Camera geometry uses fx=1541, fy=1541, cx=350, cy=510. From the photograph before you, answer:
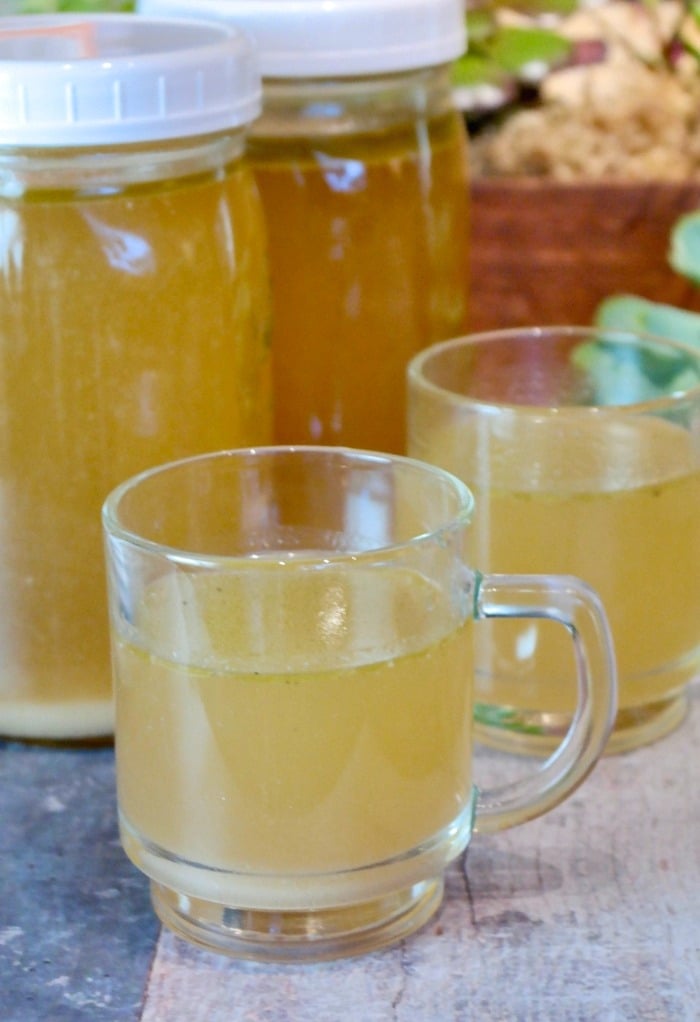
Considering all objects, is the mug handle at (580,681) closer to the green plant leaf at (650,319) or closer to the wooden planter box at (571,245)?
the green plant leaf at (650,319)

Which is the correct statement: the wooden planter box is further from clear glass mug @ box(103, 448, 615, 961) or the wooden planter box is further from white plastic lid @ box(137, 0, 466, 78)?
clear glass mug @ box(103, 448, 615, 961)

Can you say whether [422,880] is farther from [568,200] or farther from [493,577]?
[568,200]

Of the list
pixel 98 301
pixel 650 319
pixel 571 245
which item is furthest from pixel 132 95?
pixel 571 245

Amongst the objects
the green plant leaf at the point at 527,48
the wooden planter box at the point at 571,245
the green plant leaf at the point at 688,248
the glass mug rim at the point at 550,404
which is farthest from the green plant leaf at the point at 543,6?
the glass mug rim at the point at 550,404

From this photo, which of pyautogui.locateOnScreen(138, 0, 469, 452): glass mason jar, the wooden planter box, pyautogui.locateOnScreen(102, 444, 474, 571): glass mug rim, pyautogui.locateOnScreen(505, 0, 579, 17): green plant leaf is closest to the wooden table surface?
pyautogui.locateOnScreen(102, 444, 474, 571): glass mug rim

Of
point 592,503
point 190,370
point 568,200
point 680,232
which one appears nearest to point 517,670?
point 592,503

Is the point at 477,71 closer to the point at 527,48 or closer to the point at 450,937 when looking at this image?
the point at 527,48

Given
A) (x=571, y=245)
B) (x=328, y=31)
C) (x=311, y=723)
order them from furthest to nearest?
(x=571, y=245) < (x=328, y=31) < (x=311, y=723)
